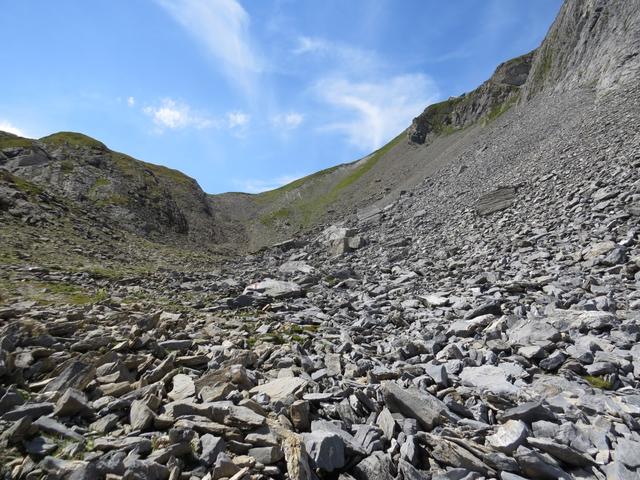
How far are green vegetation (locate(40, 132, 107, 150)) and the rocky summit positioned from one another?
55.4 meters

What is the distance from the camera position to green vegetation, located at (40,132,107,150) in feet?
242

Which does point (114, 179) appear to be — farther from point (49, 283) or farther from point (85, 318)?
point (85, 318)

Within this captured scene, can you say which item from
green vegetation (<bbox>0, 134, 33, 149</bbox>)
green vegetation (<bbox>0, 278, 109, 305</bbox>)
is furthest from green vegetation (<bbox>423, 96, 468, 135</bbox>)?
green vegetation (<bbox>0, 278, 109, 305</bbox>)

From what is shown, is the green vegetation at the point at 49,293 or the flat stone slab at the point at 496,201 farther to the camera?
the flat stone slab at the point at 496,201

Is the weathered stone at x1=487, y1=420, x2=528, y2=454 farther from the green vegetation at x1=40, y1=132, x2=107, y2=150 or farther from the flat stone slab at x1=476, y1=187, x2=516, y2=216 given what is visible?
the green vegetation at x1=40, y1=132, x2=107, y2=150

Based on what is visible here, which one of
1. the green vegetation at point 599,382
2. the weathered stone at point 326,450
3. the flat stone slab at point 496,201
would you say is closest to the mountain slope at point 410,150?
the flat stone slab at point 496,201

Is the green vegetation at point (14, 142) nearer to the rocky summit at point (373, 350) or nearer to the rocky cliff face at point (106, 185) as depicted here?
the rocky cliff face at point (106, 185)

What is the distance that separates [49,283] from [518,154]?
1508 inches

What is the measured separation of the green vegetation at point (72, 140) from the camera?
7388 cm

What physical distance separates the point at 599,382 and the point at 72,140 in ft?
322

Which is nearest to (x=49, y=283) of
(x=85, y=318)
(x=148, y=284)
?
(x=148, y=284)

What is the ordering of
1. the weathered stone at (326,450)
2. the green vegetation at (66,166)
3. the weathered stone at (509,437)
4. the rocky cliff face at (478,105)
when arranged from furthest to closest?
1. the rocky cliff face at (478,105)
2. the green vegetation at (66,166)
3. the weathered stone at (509,437)
4. the weathered stone at (326,450)

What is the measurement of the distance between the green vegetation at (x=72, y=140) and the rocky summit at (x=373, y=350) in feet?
182

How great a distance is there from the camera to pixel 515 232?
1828 centimetres
